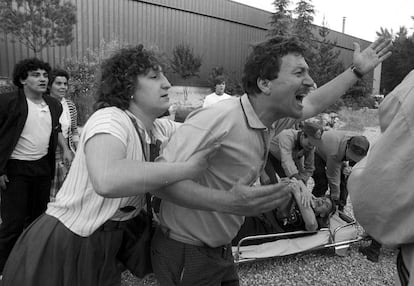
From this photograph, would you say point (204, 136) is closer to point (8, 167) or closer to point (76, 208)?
point (76, 208)

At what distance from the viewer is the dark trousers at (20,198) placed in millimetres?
3191

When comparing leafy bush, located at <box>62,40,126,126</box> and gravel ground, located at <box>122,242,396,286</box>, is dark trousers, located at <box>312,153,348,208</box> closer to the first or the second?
gravel ground, located at <box>122,242,396,286</box>

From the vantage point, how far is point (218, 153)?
1560mm

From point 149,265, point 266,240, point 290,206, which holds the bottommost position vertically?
point 266,240

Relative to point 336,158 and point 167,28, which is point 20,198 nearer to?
point 336,158

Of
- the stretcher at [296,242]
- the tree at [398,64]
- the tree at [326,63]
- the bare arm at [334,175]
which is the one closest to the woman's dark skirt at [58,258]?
the stretcher at [296,242]

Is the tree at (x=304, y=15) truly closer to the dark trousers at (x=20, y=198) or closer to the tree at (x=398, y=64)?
the tree at (x=398, y=64)

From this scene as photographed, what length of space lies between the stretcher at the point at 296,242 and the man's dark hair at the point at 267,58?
215cm

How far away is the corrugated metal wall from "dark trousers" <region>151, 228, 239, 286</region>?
1480cm

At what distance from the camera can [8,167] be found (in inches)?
128

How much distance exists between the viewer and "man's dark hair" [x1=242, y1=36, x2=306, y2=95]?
171cm

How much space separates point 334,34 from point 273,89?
3516 cm

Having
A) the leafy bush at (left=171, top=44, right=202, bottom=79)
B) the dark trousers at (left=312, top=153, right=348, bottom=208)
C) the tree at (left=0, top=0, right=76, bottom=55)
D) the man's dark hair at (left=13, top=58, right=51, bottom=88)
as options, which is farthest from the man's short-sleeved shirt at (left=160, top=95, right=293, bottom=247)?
the leafy bush at (left=171, top=44, right=202, bottom=79)

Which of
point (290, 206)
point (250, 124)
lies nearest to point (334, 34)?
point (290, 206)
